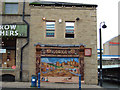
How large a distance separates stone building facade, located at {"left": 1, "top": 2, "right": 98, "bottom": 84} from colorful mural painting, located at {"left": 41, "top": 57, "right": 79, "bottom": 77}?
0.14 metres

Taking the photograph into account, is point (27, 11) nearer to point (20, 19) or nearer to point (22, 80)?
point (20, 19)

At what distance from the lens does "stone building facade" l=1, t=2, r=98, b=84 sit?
552 inches

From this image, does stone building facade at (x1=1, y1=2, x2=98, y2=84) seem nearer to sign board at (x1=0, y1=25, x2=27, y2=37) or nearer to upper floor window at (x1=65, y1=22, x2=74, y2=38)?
upper floor window at (x1=65, y1=22, x2=74, y2=38)

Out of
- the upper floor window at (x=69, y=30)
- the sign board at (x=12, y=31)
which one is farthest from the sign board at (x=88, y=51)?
the sign board at (x=12, y=31)

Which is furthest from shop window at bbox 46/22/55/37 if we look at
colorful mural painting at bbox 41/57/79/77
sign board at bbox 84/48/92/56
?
sign board at bbox 84/48/92/56

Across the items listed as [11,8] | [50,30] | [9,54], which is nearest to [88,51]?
[50,30]

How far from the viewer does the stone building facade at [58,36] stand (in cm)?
1402

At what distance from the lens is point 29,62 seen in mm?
14086

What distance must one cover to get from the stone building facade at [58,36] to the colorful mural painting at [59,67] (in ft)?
0.48

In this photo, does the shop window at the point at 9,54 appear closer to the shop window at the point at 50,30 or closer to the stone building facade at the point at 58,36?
the stone building facade at the point at 58,36

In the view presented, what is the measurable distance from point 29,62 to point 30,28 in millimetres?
3629

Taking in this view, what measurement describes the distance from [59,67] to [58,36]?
3280 millimetres

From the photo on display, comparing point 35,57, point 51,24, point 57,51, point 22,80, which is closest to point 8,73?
point 22,80

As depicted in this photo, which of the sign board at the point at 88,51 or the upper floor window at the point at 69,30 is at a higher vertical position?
the upper floor window at the point at 69,30
